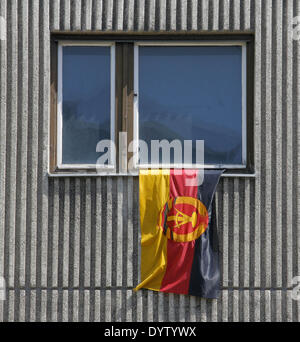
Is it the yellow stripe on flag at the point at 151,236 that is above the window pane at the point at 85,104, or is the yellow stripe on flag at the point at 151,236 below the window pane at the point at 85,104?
below

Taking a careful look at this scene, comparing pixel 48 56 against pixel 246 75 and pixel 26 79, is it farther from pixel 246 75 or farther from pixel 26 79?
pixel 246 75

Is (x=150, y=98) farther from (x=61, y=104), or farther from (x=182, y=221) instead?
(x=182, y=221)

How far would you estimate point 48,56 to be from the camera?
6656 mm

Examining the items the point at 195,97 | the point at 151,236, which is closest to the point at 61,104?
the point at 195,97

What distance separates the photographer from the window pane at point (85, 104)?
22.1 feet

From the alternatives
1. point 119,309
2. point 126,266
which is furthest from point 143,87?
point 119,309

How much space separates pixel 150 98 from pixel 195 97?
459mm

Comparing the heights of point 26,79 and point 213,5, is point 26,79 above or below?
below

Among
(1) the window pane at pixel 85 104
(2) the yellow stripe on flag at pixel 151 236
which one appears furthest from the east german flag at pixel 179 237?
(1) the window pane at pixel 85 104

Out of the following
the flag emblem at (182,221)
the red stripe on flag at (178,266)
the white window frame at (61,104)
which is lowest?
the red stripe on flag at (178,266)

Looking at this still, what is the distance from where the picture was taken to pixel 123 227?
6586 mm

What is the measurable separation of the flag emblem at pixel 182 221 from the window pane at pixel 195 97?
0.54 meters

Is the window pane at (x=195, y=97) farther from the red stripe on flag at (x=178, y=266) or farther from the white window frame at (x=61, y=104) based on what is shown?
the red stripe on flag at (x=178, y=266)
